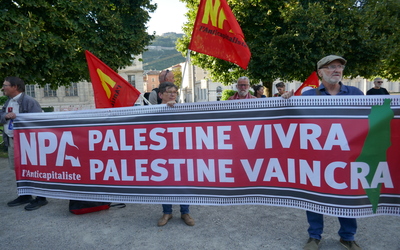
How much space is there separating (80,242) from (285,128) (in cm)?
262

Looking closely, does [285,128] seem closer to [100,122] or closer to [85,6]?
[100,122]

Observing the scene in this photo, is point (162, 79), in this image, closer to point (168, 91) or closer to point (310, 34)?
point (168, 91)

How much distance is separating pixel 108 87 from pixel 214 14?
185 centimetres

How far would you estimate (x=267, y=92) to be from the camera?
1580 cm

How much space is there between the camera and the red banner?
288 centimetres

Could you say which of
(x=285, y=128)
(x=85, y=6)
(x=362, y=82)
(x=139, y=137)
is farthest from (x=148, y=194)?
(x=362, y=82)

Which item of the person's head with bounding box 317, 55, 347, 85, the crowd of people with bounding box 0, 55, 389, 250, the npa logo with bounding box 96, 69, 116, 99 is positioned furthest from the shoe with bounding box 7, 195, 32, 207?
the person's head with bounding box 317, 55, 347, 85

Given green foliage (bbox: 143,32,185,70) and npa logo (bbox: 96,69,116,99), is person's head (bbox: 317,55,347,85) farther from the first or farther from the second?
green foliage (bbox: 143,32,185,70)

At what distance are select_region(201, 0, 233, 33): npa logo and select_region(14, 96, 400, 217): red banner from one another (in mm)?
1559

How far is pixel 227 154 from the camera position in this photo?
11.0 ft

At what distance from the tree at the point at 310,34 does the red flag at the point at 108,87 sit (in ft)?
31.2

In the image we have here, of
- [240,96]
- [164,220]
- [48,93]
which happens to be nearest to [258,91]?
[240,96]

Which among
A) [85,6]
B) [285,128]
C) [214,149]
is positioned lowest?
[214,149]

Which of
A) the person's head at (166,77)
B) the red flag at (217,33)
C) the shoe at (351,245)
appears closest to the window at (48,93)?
the person's head at (166,77)
